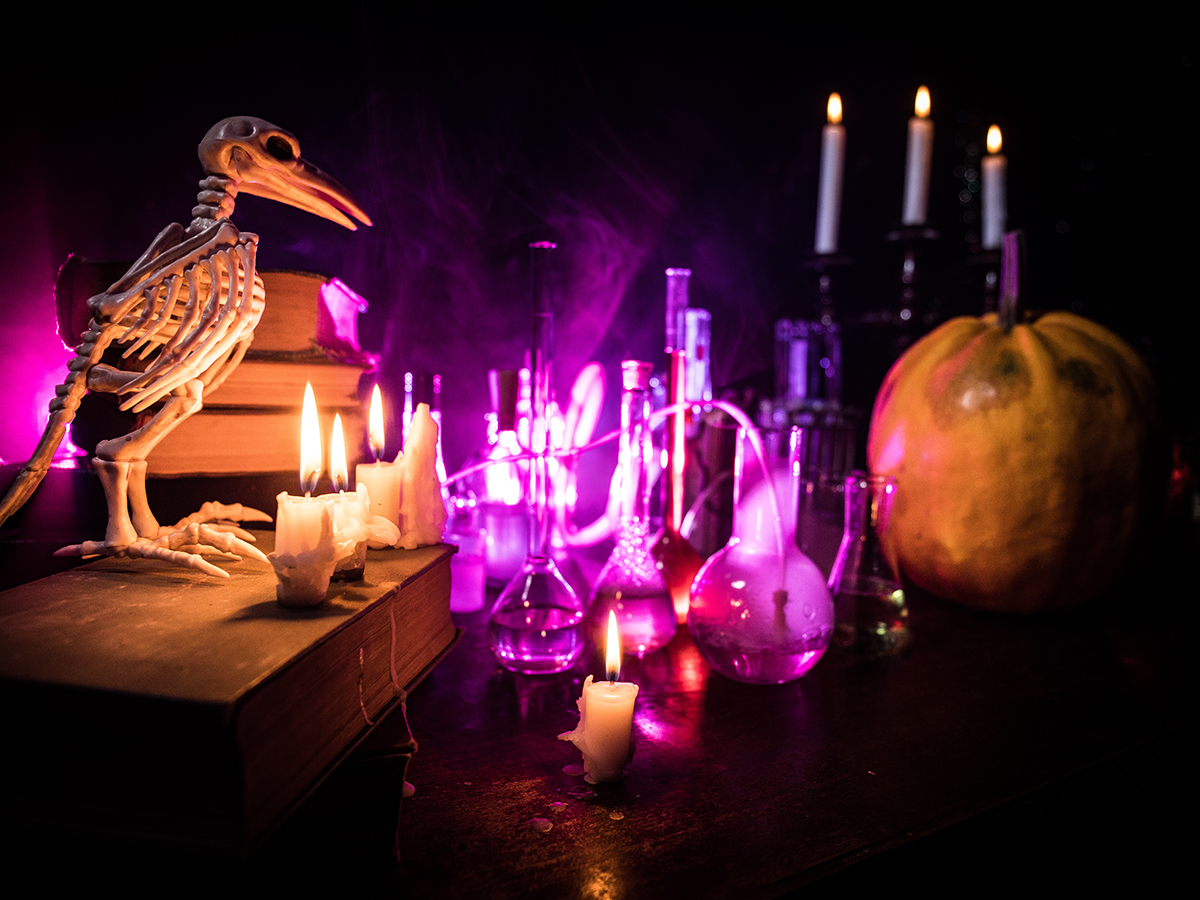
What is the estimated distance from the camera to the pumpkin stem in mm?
1201

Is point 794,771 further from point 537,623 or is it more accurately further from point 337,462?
point 337,462

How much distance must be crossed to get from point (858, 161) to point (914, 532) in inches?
45.7

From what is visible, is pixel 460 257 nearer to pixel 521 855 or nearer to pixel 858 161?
pixel 521 855

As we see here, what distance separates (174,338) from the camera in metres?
0.66

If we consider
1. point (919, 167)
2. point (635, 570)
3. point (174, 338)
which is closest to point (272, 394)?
point (174, 338)

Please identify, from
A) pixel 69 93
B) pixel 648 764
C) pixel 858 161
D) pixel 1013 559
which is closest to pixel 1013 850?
pixel 648 764

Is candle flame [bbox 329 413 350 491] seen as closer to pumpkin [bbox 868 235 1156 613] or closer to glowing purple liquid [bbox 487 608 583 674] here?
glowing purple liquid [bbox 487 608 583 674]

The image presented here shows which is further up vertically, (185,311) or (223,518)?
(185,311)

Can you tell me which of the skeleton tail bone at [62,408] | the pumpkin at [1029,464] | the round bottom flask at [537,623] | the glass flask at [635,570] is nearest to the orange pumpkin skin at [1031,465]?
the pumpkin at [1029,464]

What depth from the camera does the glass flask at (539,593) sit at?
870mm

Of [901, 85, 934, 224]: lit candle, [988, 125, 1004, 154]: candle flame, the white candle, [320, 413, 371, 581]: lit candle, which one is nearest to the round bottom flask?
[320, 413, 371, 581]: lit candle

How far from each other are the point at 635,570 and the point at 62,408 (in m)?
0.66

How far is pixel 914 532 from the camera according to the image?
47.4 inches

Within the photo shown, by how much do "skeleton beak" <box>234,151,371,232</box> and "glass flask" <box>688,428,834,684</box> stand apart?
55cm
